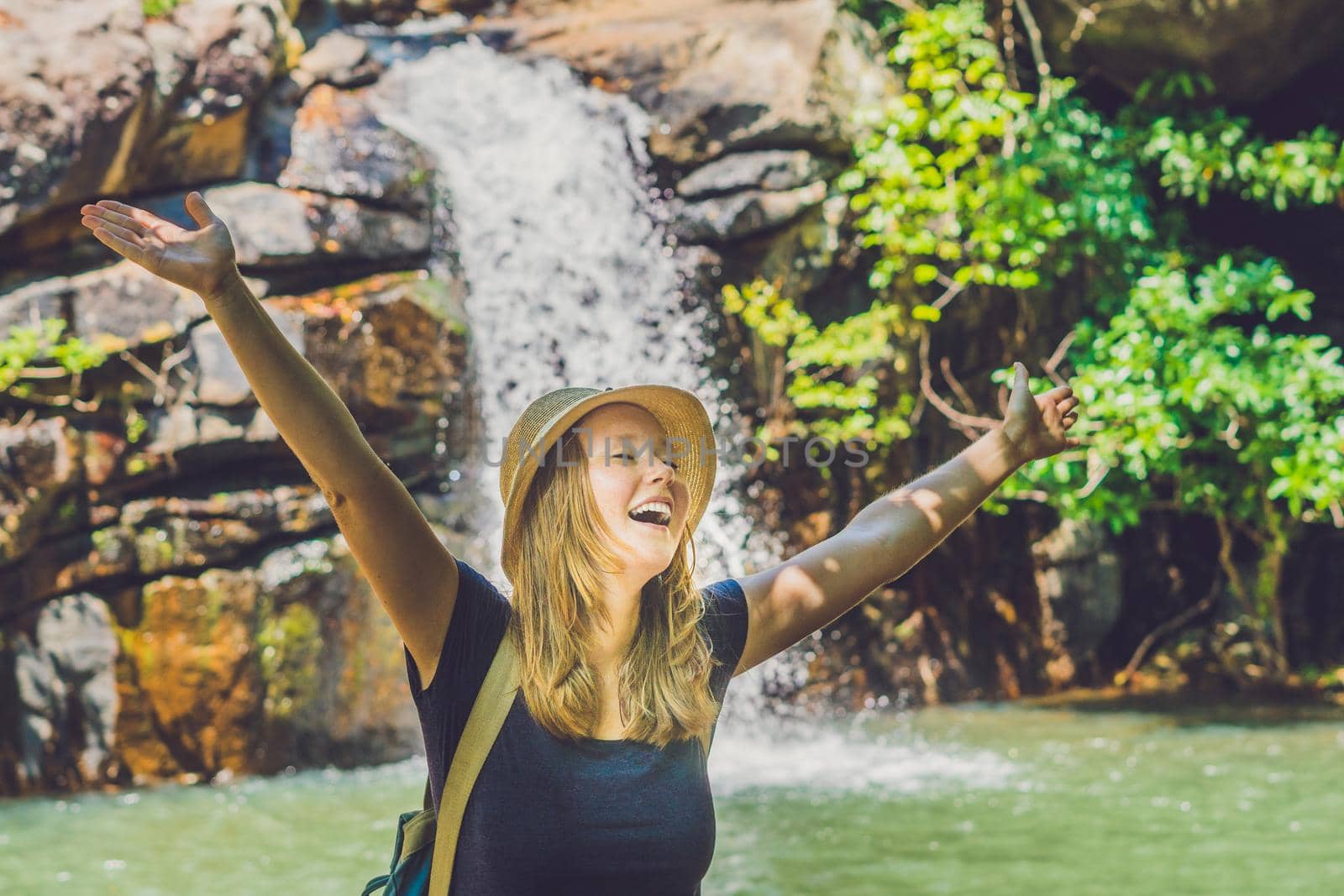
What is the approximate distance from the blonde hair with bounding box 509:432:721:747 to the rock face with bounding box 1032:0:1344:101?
760cm

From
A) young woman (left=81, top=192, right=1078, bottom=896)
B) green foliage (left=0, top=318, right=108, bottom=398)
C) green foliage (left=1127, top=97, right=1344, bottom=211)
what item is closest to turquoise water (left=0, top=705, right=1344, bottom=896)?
green foliage (left=0, top=318, right=108, bottom=398)

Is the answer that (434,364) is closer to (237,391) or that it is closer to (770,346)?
(237,391)

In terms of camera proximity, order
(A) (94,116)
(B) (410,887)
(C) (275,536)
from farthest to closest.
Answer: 1. (C) (275,536)
2. (A) (94,116)
3. (B) (410,887)

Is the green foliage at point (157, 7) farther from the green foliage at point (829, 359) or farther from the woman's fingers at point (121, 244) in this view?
the woman's fingers at point (121, 244)

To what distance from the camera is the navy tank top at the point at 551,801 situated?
157cm

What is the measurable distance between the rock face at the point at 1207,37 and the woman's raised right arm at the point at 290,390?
25.9 ft

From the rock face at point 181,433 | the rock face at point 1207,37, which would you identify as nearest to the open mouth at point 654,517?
the rock face at point 181,433

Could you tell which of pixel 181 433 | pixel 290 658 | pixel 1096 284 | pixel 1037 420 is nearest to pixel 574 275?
pixel 181 433

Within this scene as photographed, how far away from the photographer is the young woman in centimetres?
146

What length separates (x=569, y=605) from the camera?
172cm

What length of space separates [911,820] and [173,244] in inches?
178

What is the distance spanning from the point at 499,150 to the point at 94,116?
262 centimetres

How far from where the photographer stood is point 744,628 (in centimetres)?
192

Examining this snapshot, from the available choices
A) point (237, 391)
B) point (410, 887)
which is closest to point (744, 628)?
point (410, 887)
